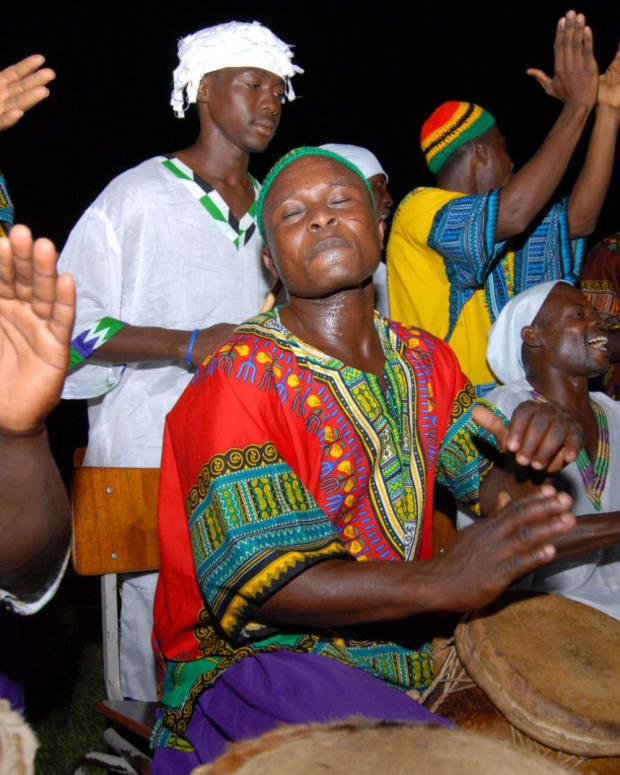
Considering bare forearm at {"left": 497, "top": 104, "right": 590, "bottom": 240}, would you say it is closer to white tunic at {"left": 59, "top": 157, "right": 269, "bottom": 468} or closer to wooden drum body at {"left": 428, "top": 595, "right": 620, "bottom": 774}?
white tunic at {"left": 59, "top": 157, "right": 269, "bottom": 468}

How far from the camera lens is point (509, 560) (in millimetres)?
1327

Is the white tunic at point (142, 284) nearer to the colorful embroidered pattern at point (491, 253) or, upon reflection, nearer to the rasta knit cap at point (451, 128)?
the colorful embroidered pattern at point (491, 253)

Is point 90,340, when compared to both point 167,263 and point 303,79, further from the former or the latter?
point 303,79

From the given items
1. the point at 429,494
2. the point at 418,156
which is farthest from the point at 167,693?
the point at 418,156

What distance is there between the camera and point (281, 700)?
4.83 feet

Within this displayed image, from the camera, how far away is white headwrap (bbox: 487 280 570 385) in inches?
107

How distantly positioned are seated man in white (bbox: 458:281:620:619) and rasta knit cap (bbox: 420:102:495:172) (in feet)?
2.52

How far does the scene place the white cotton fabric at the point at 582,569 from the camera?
2289 mm

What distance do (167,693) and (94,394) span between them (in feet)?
3.53

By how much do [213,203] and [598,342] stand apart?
1.34 m

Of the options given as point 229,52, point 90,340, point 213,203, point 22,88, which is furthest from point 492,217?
point 22,88

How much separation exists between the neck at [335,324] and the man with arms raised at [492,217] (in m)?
0.97

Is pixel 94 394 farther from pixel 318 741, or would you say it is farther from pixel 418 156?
pixel 418 156

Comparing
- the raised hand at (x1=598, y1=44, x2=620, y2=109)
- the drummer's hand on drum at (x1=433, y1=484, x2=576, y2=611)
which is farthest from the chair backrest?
the raised hand at (x1=598, y1=44, x2=620, y2=109)
